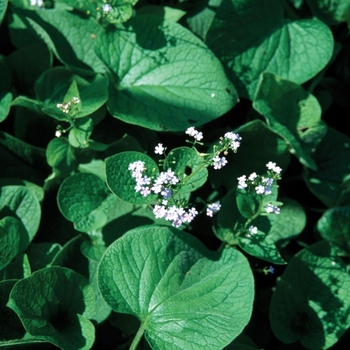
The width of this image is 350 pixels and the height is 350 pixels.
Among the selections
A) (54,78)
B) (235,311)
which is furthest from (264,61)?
(235,311)

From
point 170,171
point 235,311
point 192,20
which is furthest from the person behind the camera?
point 192,20

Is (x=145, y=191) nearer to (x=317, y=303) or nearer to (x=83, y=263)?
(x=83, y=263)

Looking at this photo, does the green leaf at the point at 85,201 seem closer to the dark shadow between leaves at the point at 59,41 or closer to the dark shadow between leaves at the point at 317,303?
the dark shadow between leaves at the point at 59,41

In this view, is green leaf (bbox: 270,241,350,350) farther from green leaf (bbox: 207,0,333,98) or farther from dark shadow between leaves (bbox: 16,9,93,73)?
dark shadow between leaves (bbox: 16,9,93,73)

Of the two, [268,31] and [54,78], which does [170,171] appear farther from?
[268,31]

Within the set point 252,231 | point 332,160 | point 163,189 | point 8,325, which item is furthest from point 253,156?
point 8,325

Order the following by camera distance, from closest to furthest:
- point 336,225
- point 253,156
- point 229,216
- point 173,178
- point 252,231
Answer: point 173,178 < point 252,231 < point 229,216 < point 336,225 < point 253,156
